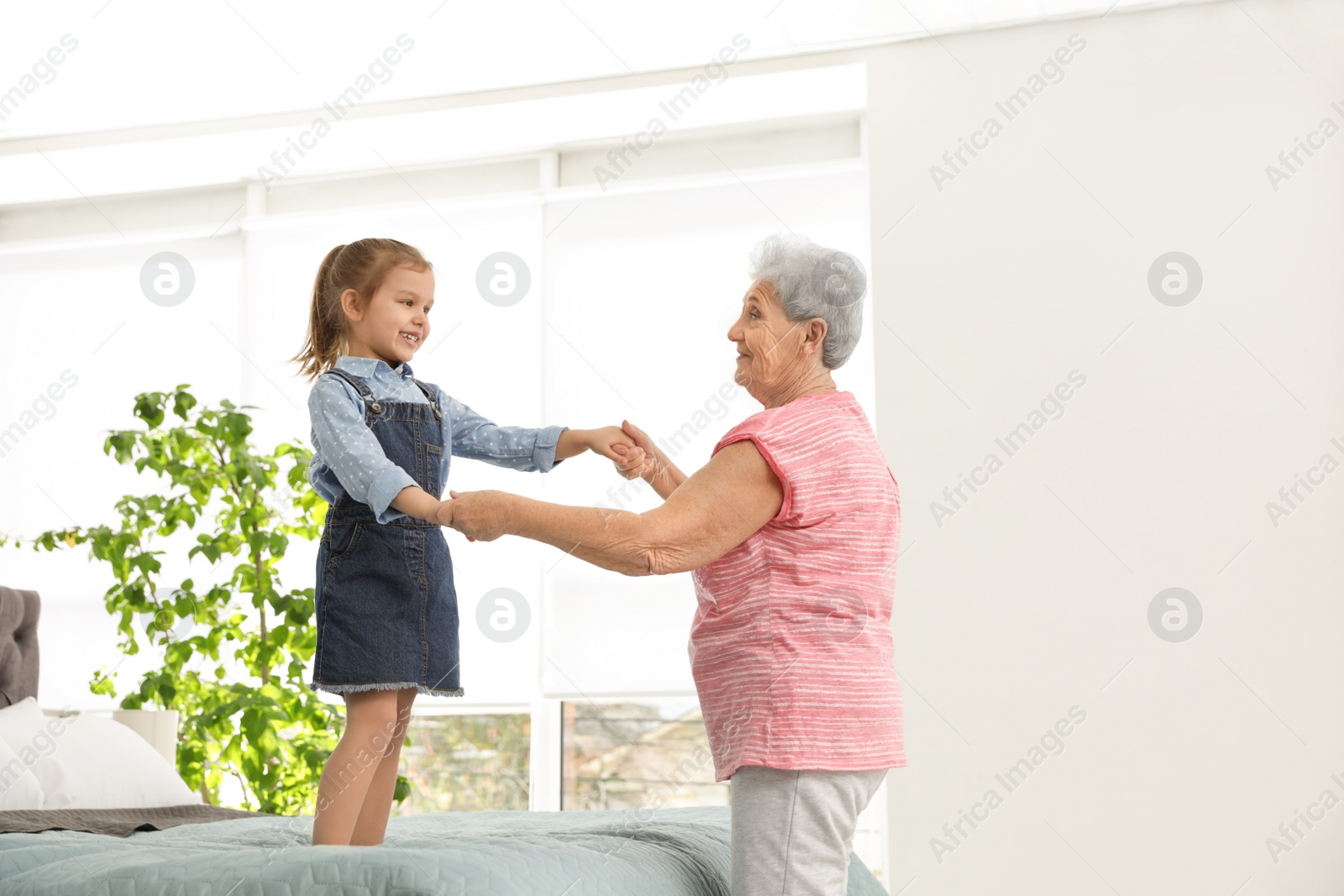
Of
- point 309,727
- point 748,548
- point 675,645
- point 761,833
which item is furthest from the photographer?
point 675,645

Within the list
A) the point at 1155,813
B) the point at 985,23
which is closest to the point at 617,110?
the point at 985,23

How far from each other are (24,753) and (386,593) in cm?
118

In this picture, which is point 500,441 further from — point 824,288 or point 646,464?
point 824,288

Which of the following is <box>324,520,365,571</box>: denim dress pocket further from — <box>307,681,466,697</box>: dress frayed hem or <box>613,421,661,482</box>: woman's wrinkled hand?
<box>613,421,661,482</box>: woman's wrinkled hand

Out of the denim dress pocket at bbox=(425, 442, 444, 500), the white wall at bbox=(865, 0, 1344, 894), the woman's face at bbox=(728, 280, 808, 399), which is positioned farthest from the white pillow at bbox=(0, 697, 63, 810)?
the white wall at bbox=(865, 0, 1344, 894)

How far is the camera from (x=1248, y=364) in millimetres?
3627

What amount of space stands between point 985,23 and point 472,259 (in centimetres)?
212

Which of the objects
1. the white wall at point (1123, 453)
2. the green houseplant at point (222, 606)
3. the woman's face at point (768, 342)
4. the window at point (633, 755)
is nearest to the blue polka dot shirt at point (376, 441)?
the woman's face at point (768, 342)

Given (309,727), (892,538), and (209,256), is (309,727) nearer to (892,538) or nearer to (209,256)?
(892,538)

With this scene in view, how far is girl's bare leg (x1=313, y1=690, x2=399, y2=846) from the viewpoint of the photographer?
5.24 feet

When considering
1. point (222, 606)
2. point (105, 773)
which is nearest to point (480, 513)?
point (105, 773)

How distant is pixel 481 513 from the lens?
1505 millimetres

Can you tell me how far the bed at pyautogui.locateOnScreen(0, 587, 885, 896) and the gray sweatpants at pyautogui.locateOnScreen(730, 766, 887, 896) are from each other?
159 mm

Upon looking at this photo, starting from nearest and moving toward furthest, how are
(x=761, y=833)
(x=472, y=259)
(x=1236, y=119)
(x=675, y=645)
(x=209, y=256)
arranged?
(x=761, y=833) < (x=1236, y=119) < (x=675, y=645) < (x=472, y=259) < (x=209, y=256)
